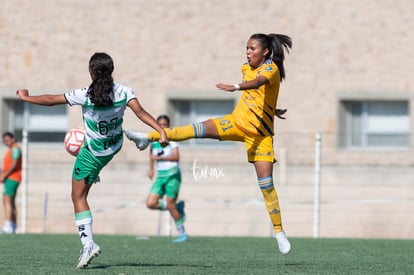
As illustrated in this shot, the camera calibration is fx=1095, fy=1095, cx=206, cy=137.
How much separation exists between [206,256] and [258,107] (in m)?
2.38

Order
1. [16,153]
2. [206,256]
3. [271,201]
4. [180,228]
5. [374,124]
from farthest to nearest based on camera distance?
1. [374,124]
2. [16,153]
3. [180,228]
4. [206,256]
5. [271,201]

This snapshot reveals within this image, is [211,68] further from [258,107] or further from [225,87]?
[225,87]

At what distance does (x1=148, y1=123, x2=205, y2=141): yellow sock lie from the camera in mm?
10422

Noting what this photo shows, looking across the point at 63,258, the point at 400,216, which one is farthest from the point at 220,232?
the point at 63,258

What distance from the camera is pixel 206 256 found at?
482 inches

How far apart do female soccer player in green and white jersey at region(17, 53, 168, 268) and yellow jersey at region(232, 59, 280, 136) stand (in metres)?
1.00

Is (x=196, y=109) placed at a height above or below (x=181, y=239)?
above

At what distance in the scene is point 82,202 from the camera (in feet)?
32.6

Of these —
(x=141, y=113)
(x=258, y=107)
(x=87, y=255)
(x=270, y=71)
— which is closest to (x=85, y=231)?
(x=87, y=255)

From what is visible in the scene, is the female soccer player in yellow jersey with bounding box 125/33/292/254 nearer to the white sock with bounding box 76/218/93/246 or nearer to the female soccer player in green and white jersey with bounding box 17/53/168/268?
the female soccer player in green and white jersey with bounding box 17/53/168/268

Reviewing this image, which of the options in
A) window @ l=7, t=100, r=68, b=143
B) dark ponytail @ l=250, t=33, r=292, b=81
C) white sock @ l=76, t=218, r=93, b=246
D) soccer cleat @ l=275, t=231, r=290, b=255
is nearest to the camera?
white sock @ l=76, t=218, r=93, b=246

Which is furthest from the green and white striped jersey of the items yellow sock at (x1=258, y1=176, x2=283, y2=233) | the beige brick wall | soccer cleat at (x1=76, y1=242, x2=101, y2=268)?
the beige brick wall

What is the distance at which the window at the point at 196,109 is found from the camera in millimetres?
23406

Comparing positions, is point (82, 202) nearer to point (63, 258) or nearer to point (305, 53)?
point (63, 258)
